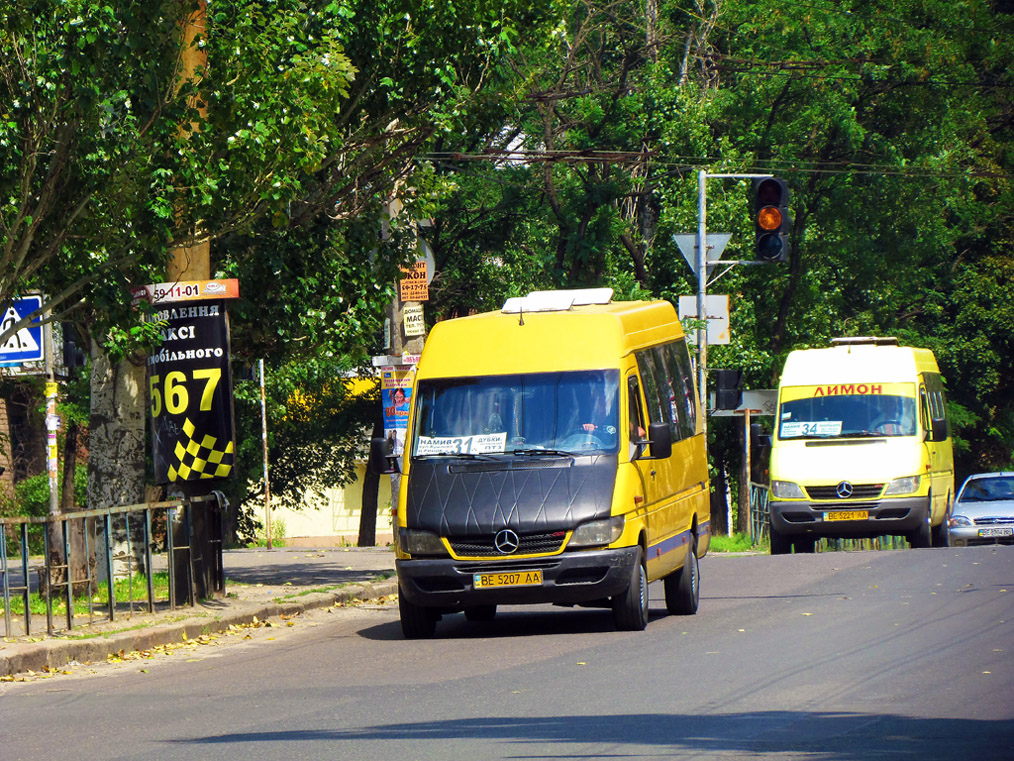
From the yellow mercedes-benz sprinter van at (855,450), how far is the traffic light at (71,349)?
33.5 ft

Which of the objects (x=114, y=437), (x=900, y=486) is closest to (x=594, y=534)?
(x=114, y=437)

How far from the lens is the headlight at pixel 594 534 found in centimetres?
1336

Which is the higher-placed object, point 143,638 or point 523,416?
point 523,416

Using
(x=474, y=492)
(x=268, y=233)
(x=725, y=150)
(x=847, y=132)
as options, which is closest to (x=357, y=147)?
(x=268, y=233)

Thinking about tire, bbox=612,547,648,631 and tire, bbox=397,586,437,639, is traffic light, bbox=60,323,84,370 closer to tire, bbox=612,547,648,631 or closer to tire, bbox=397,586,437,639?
tire, bbox=397,586,437,639

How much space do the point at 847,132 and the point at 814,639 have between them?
27071 millimetres

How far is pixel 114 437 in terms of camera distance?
58.2ft

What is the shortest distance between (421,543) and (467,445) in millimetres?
944

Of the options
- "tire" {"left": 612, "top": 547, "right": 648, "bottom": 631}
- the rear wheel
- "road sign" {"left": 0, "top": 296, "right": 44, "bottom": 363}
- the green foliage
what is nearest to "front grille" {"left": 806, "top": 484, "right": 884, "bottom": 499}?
the rear wheel

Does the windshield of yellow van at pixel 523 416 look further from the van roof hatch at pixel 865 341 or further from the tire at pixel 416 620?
the van roof hatch at pixel 865 341

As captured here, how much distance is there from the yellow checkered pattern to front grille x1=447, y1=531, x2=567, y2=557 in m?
3.74

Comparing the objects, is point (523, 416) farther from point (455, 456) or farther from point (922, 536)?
point (922, 536)

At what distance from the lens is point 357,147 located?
18.6 m

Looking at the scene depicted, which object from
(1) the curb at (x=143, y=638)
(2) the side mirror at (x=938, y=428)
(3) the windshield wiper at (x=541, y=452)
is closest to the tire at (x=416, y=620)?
(3) the windshield wiper at (x=541, y=452)
